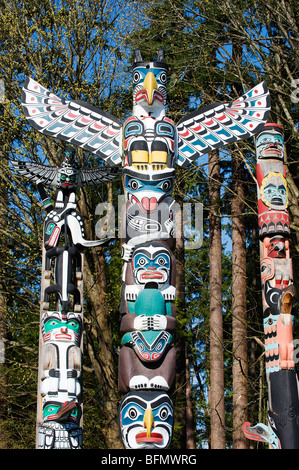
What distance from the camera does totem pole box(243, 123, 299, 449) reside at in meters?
8.95

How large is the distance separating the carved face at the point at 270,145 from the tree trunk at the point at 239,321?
12.1ft

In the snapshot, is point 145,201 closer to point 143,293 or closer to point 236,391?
point 143,293

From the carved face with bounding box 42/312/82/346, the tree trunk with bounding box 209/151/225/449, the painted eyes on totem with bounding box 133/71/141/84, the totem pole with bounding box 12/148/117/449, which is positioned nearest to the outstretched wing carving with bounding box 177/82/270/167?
the painted eyes on totem with bounding box 133/71/141/84

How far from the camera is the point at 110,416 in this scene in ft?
47.6

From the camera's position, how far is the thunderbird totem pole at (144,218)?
8406 millimetres

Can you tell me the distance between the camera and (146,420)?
8.12 metres

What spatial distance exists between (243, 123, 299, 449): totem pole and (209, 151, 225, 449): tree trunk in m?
4.06

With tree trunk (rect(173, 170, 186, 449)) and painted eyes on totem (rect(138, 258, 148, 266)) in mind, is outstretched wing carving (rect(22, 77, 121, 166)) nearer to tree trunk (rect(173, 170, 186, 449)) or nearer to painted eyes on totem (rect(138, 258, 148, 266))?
painted eyes on totem (rect(138, 258, 148, 266))

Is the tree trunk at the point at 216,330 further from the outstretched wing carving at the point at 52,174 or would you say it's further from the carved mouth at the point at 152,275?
the carved mouth at the point at 152,275

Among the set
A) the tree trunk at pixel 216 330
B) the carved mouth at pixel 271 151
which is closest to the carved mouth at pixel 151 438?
the carved mouth at pixel 271 151

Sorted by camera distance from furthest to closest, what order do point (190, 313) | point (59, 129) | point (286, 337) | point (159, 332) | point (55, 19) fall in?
1. point (190, 313)
2. point (55, 19)
3. point (59, 129)
4. point (286, 337)
5. point (159, 332)

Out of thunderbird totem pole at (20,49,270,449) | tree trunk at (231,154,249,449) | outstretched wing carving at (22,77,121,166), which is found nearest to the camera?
thunderbird totem pole at (20,49,270,449)
